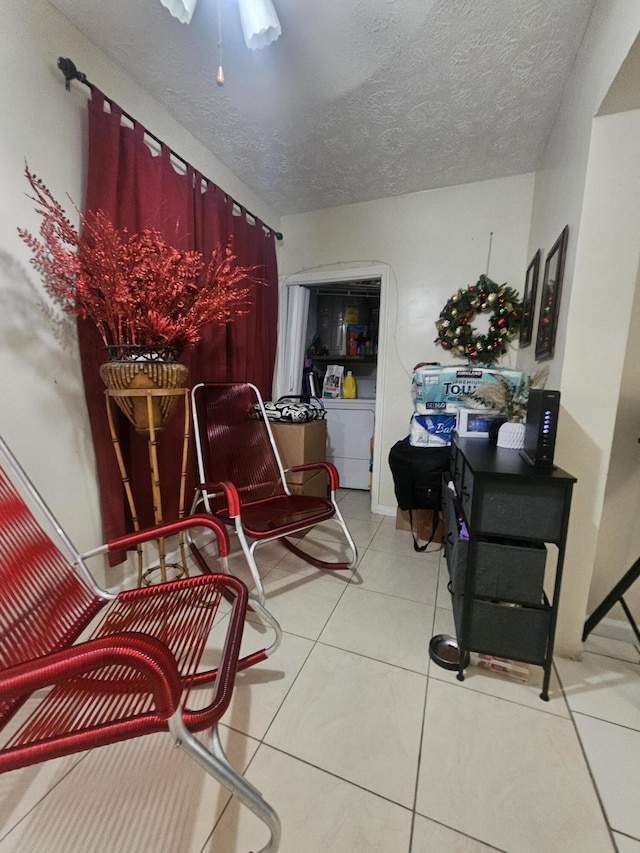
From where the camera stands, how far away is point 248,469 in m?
1.96

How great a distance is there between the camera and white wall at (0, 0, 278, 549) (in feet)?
3.63

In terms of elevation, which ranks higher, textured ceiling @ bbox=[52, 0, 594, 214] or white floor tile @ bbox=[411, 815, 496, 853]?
textured ceiling @ bbox=[52, 0, 594, 214]

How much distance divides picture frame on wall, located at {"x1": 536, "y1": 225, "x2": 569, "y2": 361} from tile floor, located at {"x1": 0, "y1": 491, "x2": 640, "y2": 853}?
1221 millimetres

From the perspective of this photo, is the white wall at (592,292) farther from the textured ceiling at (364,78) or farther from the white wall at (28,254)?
the white wall at (28,254)

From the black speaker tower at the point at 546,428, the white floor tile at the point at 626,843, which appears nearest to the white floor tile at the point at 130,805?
the white floor tile at the point at 626,843

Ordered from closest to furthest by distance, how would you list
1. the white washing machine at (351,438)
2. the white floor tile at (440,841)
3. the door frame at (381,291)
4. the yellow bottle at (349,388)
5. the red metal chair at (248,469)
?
the white floor tile at (440,841)
the red metal chair at (248,469)
the door frame at (381,291)
the white washing machine at (351,438)
the yellow bottle at (349,388)

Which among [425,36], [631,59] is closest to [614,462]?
A: [631,59]

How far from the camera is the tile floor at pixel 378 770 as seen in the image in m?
0.75

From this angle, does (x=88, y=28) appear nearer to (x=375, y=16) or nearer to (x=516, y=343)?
(x=375, y=16)

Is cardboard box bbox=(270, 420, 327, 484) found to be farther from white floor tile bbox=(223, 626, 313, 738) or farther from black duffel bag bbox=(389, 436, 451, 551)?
white floor tile bbox=(223, 626, 313, 738)

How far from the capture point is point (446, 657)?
3.98 feet

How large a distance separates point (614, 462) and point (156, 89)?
2.54 meters

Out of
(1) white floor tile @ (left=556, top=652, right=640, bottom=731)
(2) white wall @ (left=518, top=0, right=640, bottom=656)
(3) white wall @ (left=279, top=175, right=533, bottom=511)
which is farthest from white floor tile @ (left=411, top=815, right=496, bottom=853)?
(3) white wall @ (left=279, top=175, right=533, bottom=511)

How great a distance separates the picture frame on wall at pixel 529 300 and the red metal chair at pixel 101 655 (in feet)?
6.14
